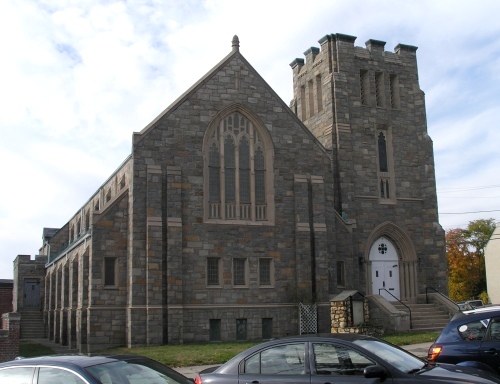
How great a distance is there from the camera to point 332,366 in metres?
8.51

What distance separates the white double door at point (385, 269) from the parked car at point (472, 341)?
20146 millimetres

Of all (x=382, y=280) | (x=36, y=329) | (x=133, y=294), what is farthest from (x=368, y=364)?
(x=36, y=329)

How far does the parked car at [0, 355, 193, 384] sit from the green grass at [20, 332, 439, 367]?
11395 millimetres

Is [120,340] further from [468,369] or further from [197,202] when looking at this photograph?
[468,369]

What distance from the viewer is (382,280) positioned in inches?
1253

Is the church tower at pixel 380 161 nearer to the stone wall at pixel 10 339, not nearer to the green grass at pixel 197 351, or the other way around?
the green grass at pixel 197 351

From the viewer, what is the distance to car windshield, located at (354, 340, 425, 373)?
330 inches

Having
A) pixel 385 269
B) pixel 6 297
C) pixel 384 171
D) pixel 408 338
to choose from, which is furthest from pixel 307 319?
pixel 6 297

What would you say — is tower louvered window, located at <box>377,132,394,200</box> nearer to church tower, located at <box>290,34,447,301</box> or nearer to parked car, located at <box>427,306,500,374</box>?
church tower, located at <box>290,34,447,301</box>

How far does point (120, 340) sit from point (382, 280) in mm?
13598

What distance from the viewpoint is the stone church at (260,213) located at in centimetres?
2588

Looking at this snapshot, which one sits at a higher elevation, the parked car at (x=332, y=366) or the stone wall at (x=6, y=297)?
the stone wall at (x=6, y=297)

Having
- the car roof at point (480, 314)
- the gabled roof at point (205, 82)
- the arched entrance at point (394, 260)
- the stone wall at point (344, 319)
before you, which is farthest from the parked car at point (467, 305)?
the car roof at point (480, 314)

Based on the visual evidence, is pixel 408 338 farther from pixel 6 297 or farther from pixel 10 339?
pixel 6 297
